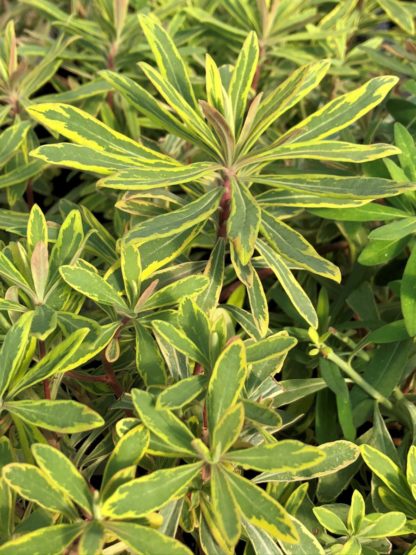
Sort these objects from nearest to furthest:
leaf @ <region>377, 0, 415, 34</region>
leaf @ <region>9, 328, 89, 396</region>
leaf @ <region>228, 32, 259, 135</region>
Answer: leaf @ <region>9, 328, 89, 396</region>
leaf @ <region>228, 32, 259, 135</region>
leaf @ <region>377, 0, 415, 34</region>

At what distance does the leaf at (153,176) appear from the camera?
81 centimetres

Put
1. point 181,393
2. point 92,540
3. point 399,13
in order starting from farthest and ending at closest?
point 399,13 < point 181,393 < point 92,540

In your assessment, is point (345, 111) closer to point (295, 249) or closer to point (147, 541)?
point (295, 249)

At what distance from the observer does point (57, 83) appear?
5.16ft

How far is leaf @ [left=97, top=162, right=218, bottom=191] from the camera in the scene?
81cm

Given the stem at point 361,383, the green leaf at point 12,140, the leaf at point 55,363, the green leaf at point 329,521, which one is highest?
the green leaf at point 12,140

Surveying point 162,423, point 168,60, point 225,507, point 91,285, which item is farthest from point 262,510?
point 168,60

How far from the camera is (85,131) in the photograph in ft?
2.90

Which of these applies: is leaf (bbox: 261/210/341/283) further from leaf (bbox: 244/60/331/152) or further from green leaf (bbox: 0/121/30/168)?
green leaf (bbox: 0/121/30/168)

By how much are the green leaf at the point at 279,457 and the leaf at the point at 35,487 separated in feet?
0.63

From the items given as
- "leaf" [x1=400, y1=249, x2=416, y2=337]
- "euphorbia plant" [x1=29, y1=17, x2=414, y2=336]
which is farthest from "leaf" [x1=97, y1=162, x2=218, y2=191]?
"leaf" [x1=400, y1=249, x2=416, y2=337]

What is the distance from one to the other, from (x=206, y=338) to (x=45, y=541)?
0.30 m

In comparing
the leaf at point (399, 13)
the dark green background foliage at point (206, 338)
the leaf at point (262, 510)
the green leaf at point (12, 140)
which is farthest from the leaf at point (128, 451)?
the leaf at point (399, 13)

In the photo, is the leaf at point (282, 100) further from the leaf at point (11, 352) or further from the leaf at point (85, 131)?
the leaf at point (11, 352)
